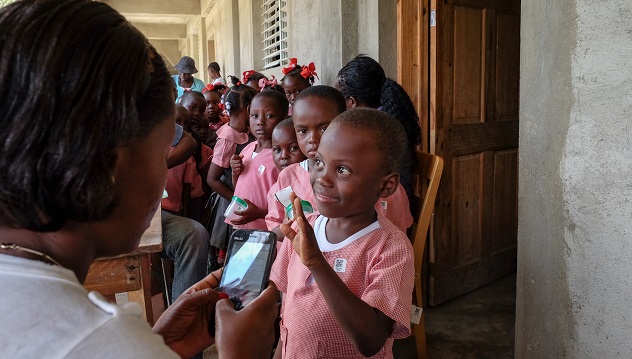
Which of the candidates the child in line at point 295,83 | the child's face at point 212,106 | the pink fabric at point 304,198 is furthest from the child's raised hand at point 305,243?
the child's face at point 212,106

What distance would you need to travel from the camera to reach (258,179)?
9.52 feet

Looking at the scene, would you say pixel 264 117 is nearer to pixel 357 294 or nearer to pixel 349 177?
pixel 349 177

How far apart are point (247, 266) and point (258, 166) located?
5.56 feet

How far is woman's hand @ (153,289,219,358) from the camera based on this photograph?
1095 mm

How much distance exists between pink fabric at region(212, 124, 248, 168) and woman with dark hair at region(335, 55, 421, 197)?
34.0 inches

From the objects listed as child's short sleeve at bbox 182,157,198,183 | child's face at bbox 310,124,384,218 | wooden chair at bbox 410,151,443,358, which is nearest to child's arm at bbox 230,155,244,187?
child's short sleeve at bbox 182,157,198,183

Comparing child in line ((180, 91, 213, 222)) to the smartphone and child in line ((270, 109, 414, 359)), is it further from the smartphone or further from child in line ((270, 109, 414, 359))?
the smartphone

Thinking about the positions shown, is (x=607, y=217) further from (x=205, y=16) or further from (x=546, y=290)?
(x=205, y=16)

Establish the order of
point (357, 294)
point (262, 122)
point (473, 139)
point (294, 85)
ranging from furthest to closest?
1. point (294, 85)
2. point (473, 139)
3. point (262, 122)
4. point (357, 294)

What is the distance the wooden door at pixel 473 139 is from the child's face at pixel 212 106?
260 centimetres

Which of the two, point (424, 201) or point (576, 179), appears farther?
point (424, 201)

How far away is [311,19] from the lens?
16.9 feet

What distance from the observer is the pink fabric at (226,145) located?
3495 mm

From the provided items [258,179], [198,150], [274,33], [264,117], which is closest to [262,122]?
[264,117]
